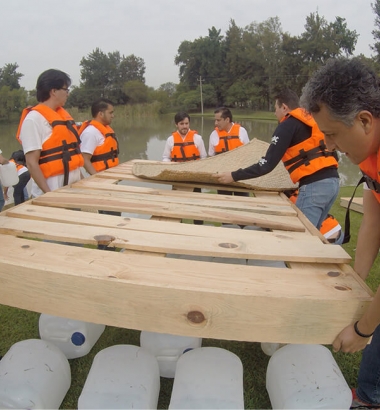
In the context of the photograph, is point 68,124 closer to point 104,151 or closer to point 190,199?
point 104,151

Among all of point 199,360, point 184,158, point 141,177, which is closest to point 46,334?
point 199,360

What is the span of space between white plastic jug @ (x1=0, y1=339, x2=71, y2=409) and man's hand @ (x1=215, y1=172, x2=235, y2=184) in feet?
5.43

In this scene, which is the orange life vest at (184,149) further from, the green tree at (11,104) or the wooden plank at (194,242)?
the green tree at (11,104)

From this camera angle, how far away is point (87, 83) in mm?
64375

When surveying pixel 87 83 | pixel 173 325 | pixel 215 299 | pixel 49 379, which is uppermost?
pixel 87 83

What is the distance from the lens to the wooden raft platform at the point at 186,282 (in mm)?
1264

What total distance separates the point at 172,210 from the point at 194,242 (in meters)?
0.57

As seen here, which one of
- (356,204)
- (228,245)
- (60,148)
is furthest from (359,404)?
(356,204)

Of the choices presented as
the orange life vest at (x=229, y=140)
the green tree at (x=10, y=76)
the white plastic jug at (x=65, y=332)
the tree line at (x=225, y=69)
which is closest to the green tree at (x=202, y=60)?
the tree line at (x=225, y=69)

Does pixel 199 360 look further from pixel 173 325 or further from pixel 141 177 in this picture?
pixel 141 177

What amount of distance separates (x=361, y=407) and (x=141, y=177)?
2279mm

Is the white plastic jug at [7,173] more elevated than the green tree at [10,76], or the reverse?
the green tree at [10,76]

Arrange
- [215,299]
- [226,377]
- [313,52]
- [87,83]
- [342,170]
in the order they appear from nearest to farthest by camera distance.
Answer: [215,299] → [226,377] → [342,170] → [313,52] → [87,83]

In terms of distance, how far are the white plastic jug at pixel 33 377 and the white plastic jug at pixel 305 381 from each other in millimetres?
1147
